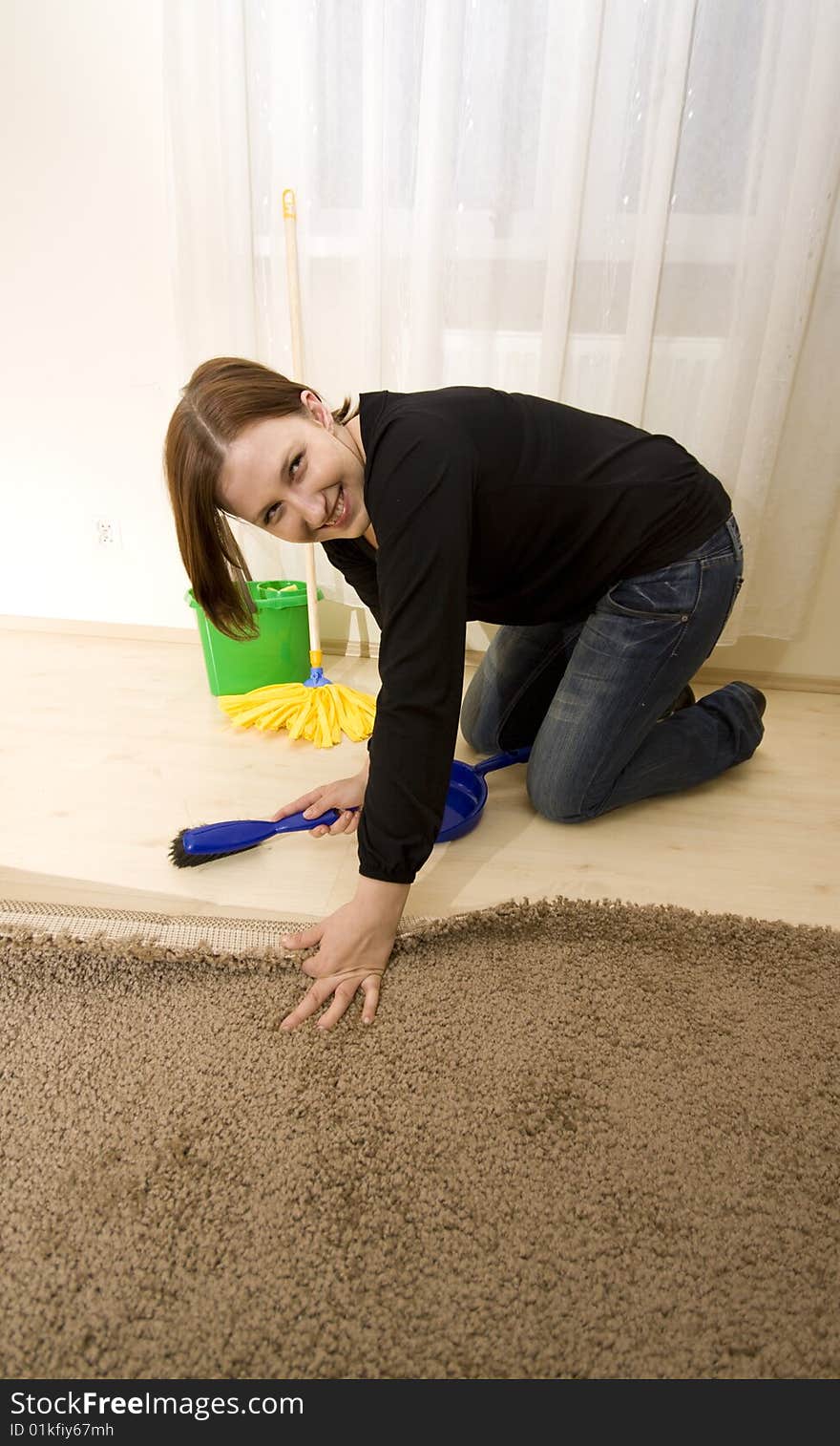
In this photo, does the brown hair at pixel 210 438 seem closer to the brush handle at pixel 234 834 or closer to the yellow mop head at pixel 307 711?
the brush handle at pixel 234 834

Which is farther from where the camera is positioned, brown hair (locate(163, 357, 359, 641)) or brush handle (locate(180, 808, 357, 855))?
brush handle (locate(180, 808, 357, 855))

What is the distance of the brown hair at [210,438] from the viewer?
84 cm

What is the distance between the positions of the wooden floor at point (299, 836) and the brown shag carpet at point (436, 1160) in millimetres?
124

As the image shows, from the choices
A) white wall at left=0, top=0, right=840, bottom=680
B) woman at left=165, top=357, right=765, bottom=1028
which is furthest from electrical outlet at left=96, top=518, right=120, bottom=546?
woman at left=165, top=357, right=765, bottom=1028

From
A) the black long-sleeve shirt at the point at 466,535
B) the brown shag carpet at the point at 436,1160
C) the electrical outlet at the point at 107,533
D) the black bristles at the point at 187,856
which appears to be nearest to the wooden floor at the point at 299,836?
the black bristles at the point at 187,856

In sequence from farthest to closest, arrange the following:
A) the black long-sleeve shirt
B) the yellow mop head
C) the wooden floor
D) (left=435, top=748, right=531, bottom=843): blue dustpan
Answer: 1. the yellow mop head
2. (left=435, top=748, right=531, bottom=843): blue dustpan
3. the wooden floor
4. the black long-sleeve shirt

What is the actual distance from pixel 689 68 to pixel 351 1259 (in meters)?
1.60

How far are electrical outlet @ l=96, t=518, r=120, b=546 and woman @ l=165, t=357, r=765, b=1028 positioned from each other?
87 centimetres

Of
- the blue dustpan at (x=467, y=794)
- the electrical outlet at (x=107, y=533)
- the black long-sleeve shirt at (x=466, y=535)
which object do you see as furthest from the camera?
the electrical outlet at (x=107, y=533)

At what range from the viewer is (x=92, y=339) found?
1712 millimetres

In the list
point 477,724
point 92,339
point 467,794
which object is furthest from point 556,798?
point 92,339

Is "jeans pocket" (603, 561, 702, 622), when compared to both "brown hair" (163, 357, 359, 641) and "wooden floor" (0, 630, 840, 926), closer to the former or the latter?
"wooden floor" (0, 630, 840, 926)

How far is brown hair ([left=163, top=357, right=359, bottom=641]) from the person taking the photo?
84 cm

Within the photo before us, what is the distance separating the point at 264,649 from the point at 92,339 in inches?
29.5
